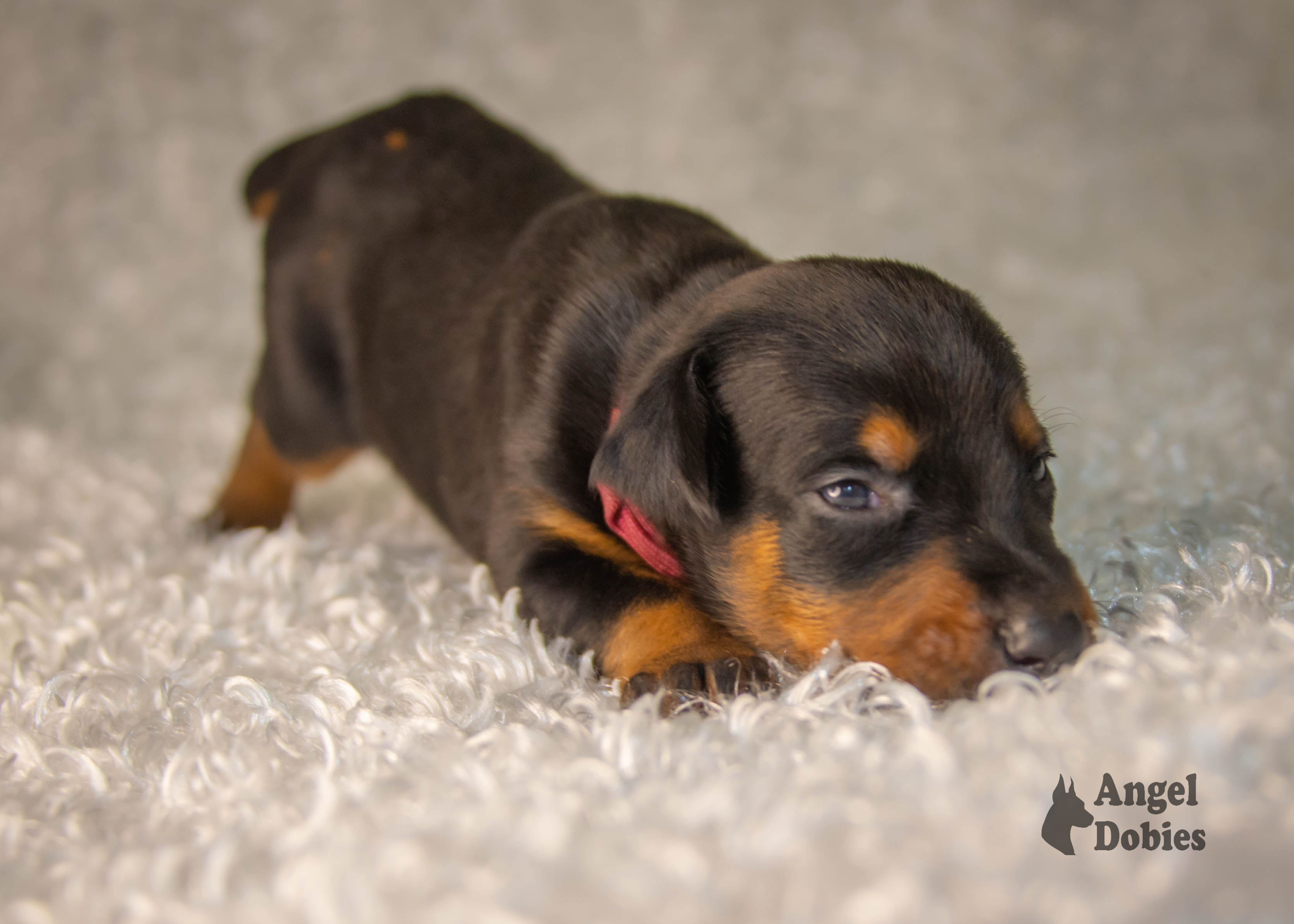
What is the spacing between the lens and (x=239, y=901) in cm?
142

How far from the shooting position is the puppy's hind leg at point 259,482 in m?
3.78

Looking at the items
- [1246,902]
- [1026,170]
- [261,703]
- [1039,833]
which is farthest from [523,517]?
[1026,170]

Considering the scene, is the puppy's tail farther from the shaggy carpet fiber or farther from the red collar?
the red collar

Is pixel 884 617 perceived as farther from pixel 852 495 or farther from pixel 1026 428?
pixel 1026 428

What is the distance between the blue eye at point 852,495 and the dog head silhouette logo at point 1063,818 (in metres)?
0.65

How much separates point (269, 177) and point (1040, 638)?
319cm

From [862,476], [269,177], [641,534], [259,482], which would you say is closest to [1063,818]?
[862,476]

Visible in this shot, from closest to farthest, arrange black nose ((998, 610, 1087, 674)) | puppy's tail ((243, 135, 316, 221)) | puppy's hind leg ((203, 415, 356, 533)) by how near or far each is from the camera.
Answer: black nose ((998, 610, 1087, 674))
puppy's hind leg ((203, 415, 356, 533))
puppy's tail ((243, 135, 316, 221))

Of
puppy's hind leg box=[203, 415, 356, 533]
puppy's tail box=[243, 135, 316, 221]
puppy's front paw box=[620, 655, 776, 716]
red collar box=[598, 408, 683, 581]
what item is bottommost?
puppy's hind leg box=[203, 415, 356, 533]

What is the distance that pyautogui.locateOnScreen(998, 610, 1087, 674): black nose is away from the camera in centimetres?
179

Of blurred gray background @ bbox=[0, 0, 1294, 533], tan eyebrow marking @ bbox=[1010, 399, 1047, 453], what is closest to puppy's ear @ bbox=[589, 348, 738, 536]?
tan eyebrow marking @ bbox=[1010, 399, 1047, 453]

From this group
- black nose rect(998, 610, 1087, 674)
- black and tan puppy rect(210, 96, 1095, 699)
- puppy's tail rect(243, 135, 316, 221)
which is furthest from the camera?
puppy's tail rect(243, 135, 316, 221)

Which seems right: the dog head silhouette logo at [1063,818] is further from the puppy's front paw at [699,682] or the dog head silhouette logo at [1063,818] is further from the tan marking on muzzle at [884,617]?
the puppy's front paw at [699,682]

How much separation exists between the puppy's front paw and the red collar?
31 cm
